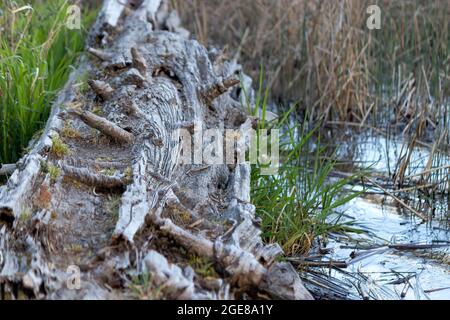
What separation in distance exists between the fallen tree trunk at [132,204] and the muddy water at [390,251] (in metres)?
0.62

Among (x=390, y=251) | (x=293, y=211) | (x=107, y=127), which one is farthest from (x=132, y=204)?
(x=390, y=251)

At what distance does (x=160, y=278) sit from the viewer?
233 cm

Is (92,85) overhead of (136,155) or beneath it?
overhead

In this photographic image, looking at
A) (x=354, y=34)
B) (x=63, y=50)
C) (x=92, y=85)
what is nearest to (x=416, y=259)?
(x=92, y=85)

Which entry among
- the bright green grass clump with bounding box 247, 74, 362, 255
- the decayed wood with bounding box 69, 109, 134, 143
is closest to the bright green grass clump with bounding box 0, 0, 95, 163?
the decayed wood with bounding box 69, 109, 134, 143

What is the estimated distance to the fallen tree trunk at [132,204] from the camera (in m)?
2.39

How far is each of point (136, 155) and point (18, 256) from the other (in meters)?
0.91

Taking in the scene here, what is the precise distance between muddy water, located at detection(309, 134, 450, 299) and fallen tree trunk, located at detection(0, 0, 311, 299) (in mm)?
618

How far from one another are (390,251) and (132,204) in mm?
1491

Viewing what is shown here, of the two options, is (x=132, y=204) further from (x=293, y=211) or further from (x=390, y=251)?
(x=390, y=251)

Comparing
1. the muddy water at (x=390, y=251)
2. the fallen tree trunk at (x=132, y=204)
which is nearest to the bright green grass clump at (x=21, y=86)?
the fallen tree trunk at (x=132, y=204)

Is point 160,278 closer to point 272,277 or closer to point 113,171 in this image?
point 272,277

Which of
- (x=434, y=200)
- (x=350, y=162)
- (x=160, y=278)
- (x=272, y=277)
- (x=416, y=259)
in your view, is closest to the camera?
(x=160, y=278)

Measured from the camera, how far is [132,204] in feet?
8.75
